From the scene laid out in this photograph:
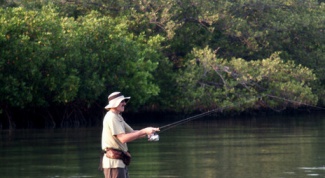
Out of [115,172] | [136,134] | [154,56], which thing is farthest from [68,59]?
[136,134]

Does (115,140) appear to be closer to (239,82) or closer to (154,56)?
(154,56)

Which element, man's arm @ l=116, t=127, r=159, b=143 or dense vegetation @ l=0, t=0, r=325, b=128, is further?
dense vegetation @ l=0, t=0, r=325, b=128

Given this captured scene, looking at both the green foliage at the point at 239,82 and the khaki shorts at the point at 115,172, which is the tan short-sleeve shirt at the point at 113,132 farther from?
the green foliage at the point at 239,82

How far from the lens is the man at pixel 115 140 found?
1195 centimetres

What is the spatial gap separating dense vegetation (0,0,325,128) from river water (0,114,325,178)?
8.01ft

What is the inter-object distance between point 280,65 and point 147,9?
23.7 ft

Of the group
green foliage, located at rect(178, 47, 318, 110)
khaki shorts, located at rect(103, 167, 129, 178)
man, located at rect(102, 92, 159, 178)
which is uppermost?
green foliage, located at rect(178, 47, 318, 110)

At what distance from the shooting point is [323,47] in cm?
5009

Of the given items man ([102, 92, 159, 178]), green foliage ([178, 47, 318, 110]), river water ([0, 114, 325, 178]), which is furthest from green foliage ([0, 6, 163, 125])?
man ([102, 92, 159, 178])

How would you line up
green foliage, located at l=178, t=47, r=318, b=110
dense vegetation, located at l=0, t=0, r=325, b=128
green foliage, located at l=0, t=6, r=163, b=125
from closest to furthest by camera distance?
green foliage, located at l=0, t=6, r=163, b=125, dense vegetation, located at l=0, t=0, r=325, b=128, green foliage, located at l=178, t=47, r=318, b=110

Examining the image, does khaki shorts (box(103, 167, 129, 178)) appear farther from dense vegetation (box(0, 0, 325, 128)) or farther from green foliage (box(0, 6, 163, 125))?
dense vegetation (box(0, 0, 325, 128))

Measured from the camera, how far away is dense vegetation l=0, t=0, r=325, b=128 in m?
34.8

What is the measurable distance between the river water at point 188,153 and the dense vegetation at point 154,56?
2.44 meters

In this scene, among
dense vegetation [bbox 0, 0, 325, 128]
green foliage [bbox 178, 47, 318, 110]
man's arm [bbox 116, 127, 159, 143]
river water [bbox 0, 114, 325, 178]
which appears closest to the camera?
man's arm [bbox 116, 127, 159, 143]
